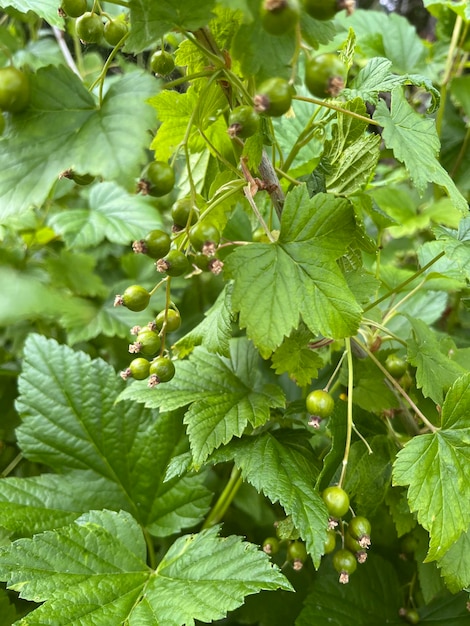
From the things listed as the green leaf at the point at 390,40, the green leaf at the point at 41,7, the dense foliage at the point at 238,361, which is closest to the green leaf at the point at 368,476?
the dense foliage at the point at 238,361

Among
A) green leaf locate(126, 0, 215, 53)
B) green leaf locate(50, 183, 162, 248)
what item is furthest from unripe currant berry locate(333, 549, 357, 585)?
green leaf locate(50, 183, 162, 248)

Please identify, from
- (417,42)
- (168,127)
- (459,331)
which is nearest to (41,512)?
(168,127)

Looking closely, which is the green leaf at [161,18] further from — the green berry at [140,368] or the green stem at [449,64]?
the green stem at [449,64]

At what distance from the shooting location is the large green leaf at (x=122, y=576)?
0.72 metres

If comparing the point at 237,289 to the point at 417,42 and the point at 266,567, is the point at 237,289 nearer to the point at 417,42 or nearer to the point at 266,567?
the point at 266,567

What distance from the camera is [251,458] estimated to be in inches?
30.0

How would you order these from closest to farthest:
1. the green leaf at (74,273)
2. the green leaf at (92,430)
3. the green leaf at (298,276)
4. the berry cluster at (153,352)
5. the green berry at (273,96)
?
the green berry at (273,96) < the green leaf at (298,276) < the berry cluster at (153,352) < the green leaf at (92,430) < the green leaf at (74,273)

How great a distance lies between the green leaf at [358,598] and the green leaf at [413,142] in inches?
27.4

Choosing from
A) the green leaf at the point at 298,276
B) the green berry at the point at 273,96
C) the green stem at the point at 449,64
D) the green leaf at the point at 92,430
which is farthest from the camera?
the green stem at the point at 449,64

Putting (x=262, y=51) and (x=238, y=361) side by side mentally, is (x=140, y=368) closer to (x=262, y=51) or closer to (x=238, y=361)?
(x=238, y=361)

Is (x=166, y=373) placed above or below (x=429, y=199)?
above

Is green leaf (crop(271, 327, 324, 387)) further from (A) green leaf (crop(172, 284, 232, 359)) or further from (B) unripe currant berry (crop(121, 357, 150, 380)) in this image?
(B) unripe currant berry (crop(121, 357, 150, 380))

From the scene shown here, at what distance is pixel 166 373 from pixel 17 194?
316 millimetres

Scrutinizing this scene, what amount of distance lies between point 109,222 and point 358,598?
1143mm
